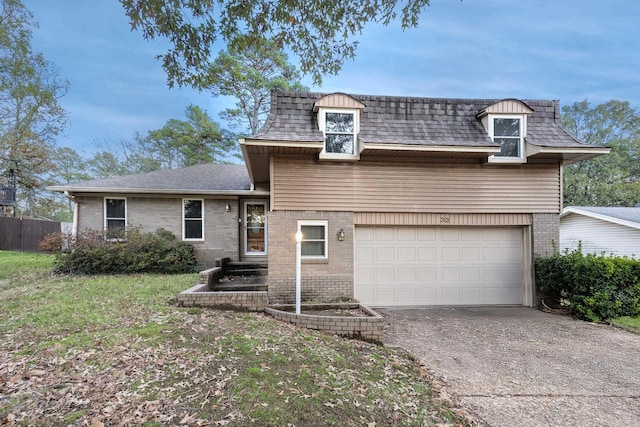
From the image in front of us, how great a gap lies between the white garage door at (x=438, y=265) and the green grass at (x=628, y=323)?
6.03 ft

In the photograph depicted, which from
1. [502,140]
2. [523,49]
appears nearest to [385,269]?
[502,140]

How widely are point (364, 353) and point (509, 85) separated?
21.9m

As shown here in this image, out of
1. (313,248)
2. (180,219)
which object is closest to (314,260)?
(313,248)

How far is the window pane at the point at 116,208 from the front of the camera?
11359 mm

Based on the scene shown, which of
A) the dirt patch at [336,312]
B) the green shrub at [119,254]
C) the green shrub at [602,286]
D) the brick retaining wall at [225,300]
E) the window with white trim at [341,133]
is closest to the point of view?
the brick retaining wall at [225,300]

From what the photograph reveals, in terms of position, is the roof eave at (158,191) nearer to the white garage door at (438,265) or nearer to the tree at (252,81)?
the white garage door at (438,265)

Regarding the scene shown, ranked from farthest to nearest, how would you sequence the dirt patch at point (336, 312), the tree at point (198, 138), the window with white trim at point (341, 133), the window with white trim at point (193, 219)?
1. the tree at point (198, 138)
2. the window with white trim at point (193, 219)
3. the window with white trim at point (341, 133)
4. the dirt patch at point (336, 312)

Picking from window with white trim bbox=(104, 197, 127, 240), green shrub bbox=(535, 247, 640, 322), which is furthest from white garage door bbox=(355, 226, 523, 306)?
window with white trim bbox=(104, 197, 127, 240)

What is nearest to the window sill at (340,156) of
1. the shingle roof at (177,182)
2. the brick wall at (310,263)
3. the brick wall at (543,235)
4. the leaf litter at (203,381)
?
the brick wall at (310,263)

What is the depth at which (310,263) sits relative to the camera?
712cm

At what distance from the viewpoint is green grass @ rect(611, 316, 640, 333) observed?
20.5ft

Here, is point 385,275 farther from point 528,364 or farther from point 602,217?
point 602,217

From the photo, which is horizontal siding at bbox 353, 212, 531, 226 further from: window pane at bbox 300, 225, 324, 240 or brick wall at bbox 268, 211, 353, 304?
window pane at bbox 300, 225, 324, 240

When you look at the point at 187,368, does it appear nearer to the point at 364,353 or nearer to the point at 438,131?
the point at 364,353
